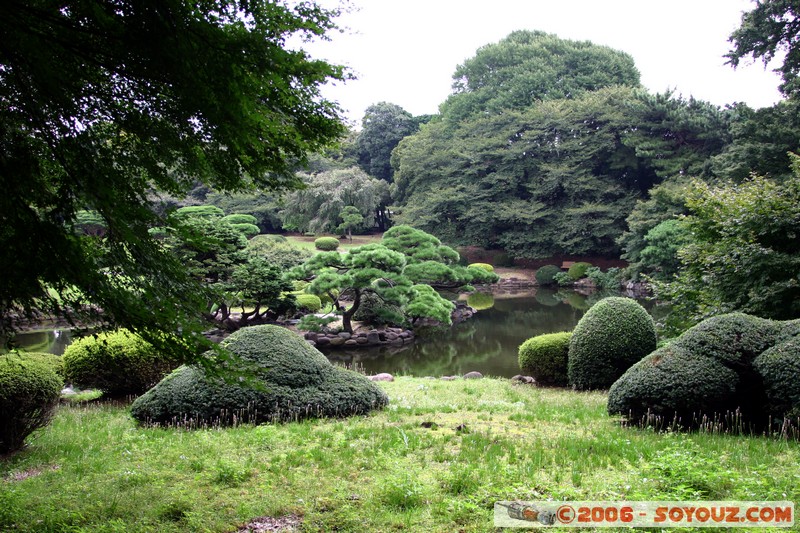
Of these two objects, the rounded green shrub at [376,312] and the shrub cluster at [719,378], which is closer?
the shrub cluster at [719,378]

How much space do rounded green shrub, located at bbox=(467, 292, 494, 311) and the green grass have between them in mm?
18695

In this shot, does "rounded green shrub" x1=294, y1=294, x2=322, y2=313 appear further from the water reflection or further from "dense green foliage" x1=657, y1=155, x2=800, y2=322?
"dense green foliage" x1=657, y1=155, x2=800, y2=322

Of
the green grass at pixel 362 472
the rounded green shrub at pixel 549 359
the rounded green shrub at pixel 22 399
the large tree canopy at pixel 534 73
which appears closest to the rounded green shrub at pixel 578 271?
the large tree canopy at pixel 534 73

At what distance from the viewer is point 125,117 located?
3279 mm

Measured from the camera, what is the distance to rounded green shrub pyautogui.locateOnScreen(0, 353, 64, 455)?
5.14m

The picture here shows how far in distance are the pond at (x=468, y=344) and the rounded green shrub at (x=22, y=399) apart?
22.4 ft

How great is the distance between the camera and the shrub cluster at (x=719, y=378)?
544 cm

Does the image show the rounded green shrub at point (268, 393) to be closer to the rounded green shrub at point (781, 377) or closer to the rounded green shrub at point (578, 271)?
the rounded green shrub at point (781, 377)

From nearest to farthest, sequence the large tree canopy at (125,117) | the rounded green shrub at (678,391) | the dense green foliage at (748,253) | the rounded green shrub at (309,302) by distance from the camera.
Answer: the large tree canopy at (125,117) → the rounded green shrub at (678,391) → the dense green foliage at (748,253) → the rounded green shrub at (309,302)

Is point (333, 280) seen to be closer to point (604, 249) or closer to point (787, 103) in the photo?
point (787, 103)

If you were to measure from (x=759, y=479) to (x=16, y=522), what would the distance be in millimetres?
4535

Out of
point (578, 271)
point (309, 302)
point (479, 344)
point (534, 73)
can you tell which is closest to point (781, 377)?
point (479, 344)

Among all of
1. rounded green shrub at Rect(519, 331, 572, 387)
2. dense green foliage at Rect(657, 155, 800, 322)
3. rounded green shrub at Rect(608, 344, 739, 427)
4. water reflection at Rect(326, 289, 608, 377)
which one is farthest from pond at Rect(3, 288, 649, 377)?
rounded green shrub at Rect(608, 344, 739, 427)

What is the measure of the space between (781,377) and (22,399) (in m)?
7.10
